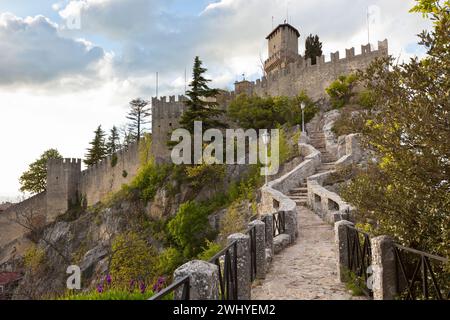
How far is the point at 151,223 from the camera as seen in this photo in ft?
91.8

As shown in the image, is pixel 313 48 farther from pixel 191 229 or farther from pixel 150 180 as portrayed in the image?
pixel 191 229

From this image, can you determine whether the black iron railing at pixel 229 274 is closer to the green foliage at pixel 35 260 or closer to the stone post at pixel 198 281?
the stone post at pixel 198 281

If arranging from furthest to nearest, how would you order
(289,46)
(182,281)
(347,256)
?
(289,46)
(347,256)
(182,281)

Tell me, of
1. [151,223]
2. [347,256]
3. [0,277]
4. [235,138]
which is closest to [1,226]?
[0,277]

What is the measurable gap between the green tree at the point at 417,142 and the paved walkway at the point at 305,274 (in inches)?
72.9

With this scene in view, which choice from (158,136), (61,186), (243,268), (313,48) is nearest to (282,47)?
(313,48)

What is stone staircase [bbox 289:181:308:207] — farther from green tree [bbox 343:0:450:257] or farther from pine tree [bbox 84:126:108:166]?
pine tree [bbox 84:126:108:166]

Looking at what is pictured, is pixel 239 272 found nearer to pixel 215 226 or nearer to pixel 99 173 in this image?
pixel 215 226

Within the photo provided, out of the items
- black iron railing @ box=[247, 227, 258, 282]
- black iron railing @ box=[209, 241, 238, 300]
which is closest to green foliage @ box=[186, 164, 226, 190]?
black iron railing @ box=[247, 227, 258, 282]

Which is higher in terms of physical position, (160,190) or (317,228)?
(160,190)

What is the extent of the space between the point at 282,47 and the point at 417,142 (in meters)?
44.9

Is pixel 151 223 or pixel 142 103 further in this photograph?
pixel 142 103

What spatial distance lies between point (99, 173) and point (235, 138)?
68.3 feet

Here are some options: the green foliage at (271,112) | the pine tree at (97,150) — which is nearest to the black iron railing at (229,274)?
the green foliage at (271,112)
